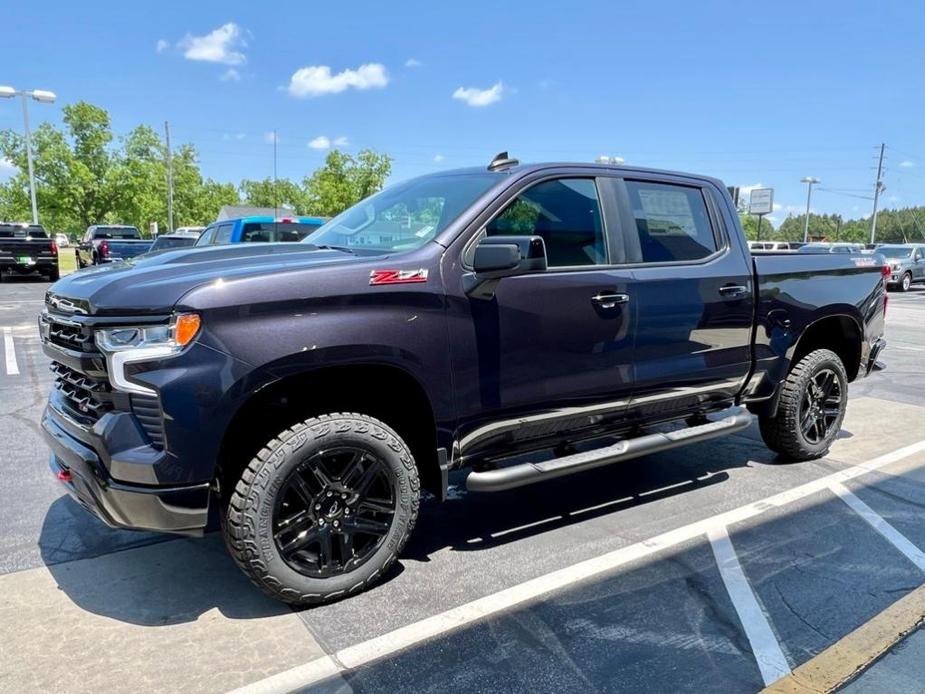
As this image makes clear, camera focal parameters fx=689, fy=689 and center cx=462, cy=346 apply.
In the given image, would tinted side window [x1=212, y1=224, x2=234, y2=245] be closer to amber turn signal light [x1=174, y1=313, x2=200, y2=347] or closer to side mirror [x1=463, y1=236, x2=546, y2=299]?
side mirror [x1=463, y1=236, x2=546, y2=299]

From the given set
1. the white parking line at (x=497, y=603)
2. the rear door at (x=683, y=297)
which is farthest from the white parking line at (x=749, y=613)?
the rear door at (x=683, y=297)

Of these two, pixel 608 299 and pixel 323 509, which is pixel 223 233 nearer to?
pixel 608 299

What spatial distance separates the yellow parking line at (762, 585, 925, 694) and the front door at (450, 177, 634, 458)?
153cm

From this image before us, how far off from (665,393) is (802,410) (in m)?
1.56

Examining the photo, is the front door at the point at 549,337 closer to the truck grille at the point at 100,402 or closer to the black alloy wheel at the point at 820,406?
the truck grille at the point at 100,402

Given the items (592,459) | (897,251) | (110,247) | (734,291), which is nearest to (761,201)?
(897,251)

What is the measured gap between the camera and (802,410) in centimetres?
496

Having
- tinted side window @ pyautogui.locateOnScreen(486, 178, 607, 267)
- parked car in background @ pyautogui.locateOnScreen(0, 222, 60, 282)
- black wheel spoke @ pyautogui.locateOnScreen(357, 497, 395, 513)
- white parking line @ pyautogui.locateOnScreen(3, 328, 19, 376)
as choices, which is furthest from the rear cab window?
parked car in background @ pyautogui.locateOnScreen(0, 222, 60, 282)

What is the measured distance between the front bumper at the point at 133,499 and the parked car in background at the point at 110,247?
48.2ft

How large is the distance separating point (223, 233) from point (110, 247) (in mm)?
12002

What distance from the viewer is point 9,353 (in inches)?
355

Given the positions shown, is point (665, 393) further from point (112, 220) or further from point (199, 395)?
point (112, 220)

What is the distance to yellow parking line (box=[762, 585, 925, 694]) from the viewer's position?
2455 mm

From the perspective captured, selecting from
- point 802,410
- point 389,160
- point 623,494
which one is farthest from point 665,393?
point 389,160
